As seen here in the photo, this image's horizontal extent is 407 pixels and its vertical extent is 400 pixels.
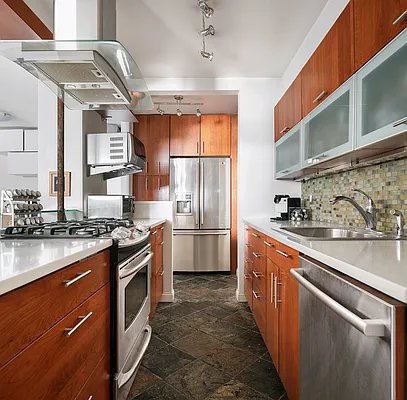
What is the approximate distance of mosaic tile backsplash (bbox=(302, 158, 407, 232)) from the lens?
1670mm

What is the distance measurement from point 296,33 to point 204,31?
81cm

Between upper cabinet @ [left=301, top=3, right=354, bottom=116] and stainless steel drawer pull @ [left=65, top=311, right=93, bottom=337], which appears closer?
stainless steel drawer pull @ [left=65, top=311, right=93, bottom=337]

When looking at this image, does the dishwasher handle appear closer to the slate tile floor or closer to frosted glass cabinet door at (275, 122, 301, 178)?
the slate tile floor

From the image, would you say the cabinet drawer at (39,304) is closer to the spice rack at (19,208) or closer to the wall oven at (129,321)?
the wall oven at (129,321)

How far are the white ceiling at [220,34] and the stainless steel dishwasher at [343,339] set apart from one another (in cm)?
190

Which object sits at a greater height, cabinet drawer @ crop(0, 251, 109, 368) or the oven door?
cabinet drawer @ crop(0, 251, 109, 368)

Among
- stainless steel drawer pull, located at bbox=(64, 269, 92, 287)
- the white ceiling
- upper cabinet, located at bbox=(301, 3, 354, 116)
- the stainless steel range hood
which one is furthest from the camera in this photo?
the white ceiling

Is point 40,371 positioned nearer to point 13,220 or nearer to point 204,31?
point 13,220

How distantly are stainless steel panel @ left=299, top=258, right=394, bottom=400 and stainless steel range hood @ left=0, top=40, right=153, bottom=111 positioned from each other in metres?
1.35

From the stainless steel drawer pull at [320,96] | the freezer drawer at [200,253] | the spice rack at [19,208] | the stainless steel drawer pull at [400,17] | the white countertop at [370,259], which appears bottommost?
the freezer drawer at [200,253]

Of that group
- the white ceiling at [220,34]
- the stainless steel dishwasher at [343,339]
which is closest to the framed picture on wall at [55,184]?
the white ceiling at [220,34]

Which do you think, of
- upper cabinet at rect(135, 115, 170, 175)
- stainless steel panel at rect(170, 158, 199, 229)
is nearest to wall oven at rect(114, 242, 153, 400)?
stainless steel panel at rect(170, 158, 199, 229)

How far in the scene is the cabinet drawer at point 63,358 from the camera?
747 millimetres

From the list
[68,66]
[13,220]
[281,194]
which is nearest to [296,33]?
[281,194]
